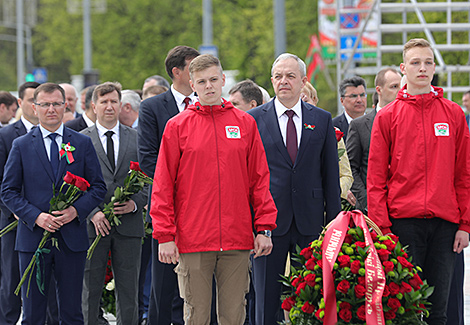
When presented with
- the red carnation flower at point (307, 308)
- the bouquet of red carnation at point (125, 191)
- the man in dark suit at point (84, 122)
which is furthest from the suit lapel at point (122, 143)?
the red carnation flower at point (307, 308)

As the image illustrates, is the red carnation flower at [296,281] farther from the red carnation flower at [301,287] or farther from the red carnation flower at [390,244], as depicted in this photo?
the red carnation flower at [390,244]

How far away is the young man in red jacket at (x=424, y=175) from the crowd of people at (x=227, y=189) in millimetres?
11

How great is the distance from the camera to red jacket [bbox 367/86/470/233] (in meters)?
6.34

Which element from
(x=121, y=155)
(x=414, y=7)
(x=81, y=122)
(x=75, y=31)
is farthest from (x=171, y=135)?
(x=75, y=31)

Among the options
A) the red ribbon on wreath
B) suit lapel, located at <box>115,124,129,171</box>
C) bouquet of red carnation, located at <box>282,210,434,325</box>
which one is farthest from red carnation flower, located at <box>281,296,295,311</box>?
suit lapel, located at <box>115,124,129,171</box>

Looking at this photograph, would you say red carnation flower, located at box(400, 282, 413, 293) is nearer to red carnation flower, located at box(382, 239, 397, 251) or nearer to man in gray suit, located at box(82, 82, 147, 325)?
red carnation flower, located at box(382, 239, 397, 251)

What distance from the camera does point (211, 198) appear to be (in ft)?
19.6

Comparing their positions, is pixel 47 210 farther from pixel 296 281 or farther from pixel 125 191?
pixel 296 281

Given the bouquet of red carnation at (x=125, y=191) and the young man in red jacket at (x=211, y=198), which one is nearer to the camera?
the young man in red jacket at (x=211, y=198)

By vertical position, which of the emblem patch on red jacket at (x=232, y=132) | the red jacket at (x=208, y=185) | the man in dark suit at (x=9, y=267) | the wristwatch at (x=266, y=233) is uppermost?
the emblem patch on red jacket at (x=232, y=132)

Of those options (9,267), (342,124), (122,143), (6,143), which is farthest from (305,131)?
(9,267)

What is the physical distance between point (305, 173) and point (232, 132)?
37.2 inches

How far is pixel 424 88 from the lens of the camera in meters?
6.49

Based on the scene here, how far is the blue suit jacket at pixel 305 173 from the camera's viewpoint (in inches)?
264
